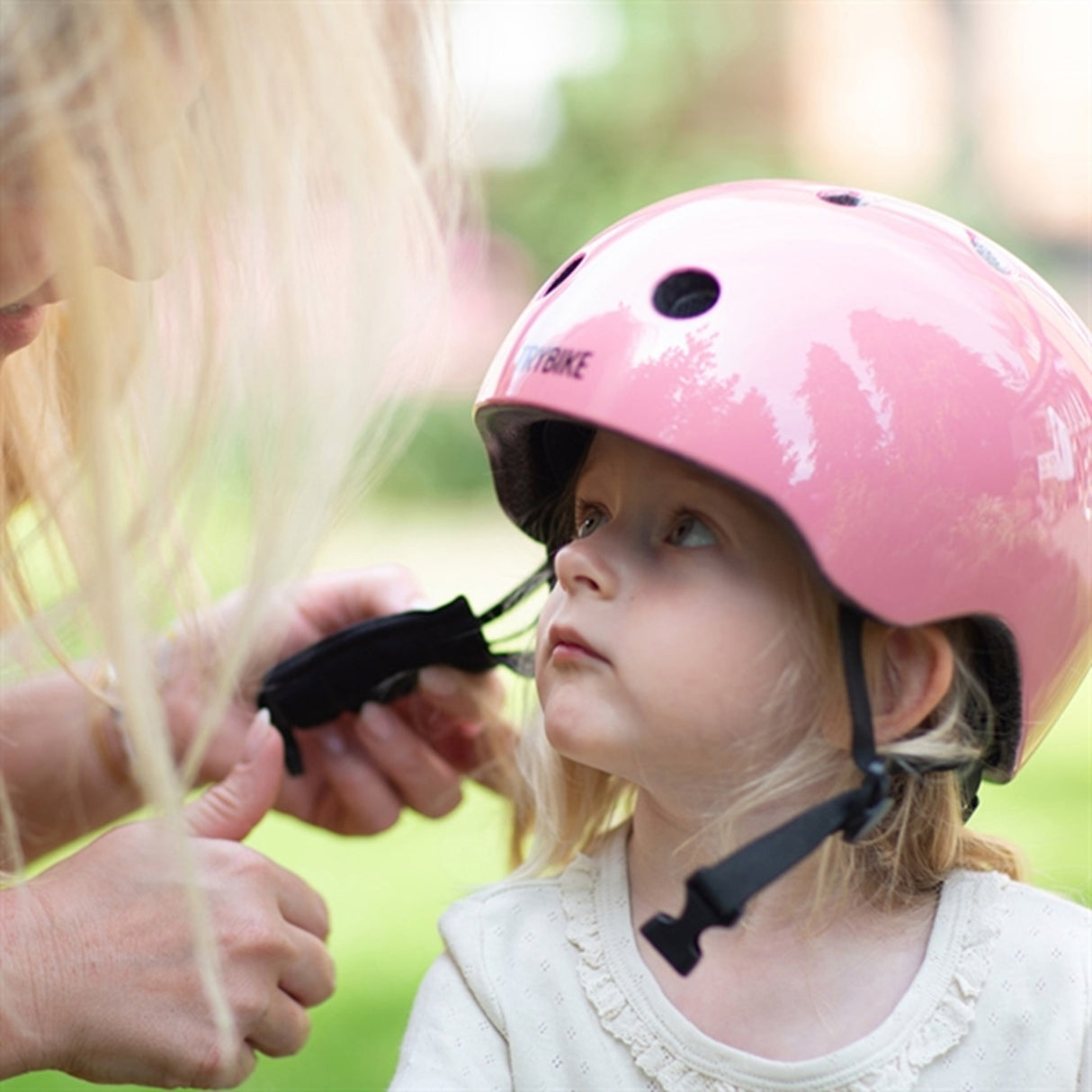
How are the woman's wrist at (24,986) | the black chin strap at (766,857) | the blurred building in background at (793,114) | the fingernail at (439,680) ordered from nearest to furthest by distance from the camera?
1. the black chin strap at (766,857)
2. the woman's wrist at (24,986)
3. the fingernail at (439,680)
4. the blurred building in background at (793,114)

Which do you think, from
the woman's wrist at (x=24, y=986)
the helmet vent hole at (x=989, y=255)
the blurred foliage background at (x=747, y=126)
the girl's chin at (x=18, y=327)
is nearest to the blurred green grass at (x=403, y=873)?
the woman's wrist at (x=24, y=986)

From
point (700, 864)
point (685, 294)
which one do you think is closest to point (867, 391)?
point (685, 294)

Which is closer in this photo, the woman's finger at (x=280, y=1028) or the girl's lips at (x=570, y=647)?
the girl's lips at (x=570, y=647)

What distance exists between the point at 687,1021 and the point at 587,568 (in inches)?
14.1

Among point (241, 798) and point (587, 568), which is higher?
point (587, 568)

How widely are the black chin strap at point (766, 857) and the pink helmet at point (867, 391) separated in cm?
11

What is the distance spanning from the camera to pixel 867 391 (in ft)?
3.89

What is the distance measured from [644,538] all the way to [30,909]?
59 centimetres

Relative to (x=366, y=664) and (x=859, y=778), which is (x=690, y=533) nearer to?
(x=859, y=778)

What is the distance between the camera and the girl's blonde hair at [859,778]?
1251mm

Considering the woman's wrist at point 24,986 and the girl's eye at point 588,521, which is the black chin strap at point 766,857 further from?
the woman's wrist at point 24,986

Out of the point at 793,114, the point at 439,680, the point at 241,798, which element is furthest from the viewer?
the point at 793,114

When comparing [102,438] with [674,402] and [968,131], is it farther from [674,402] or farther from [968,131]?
[968,131]

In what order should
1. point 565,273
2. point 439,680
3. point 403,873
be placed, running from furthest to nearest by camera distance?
point 403,873, point 439,680, point 565,273
